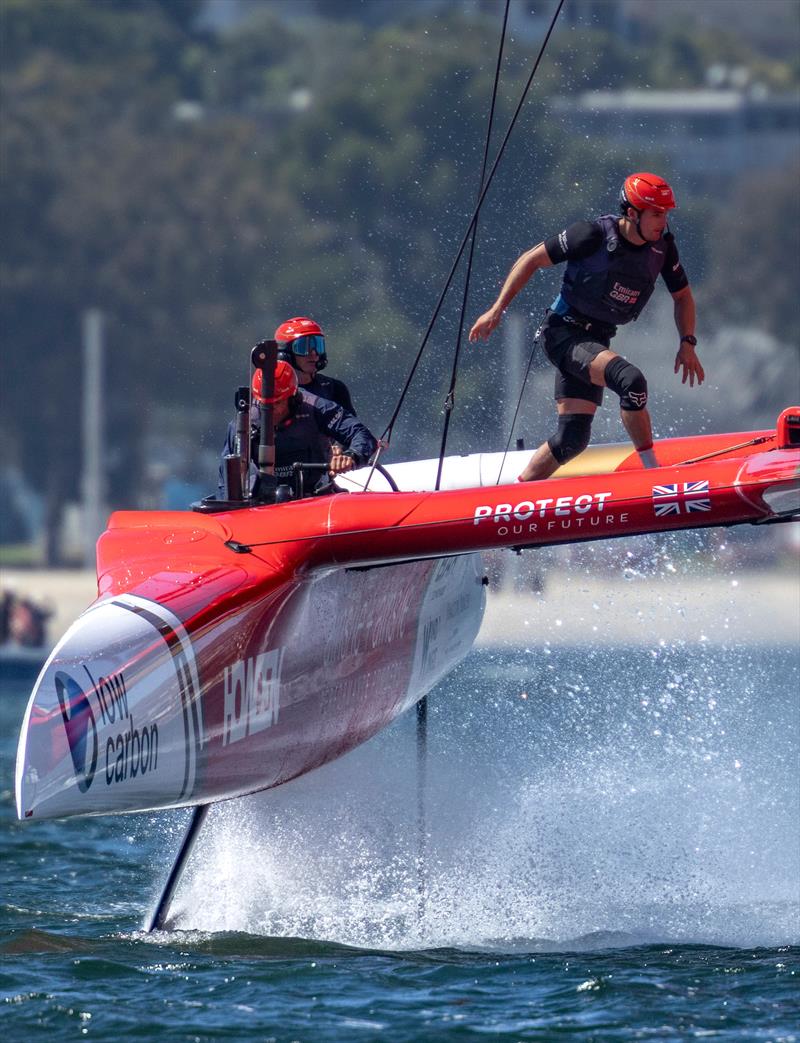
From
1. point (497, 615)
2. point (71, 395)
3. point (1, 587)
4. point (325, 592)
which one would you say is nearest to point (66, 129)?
point (71, 395)

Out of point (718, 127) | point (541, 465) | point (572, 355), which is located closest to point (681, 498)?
point (572, 355)

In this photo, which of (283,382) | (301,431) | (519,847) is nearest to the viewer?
(283,382)

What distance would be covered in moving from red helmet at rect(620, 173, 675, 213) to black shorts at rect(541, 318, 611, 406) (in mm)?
501

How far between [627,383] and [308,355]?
1.31 m

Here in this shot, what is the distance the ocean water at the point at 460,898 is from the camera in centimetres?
511

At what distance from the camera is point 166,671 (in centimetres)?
542

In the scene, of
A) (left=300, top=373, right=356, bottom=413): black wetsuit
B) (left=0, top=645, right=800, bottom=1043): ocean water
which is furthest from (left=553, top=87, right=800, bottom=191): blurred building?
(left=300, top=373, right=356, bottom=413): black wetsuit

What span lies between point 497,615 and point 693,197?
45.4 ft

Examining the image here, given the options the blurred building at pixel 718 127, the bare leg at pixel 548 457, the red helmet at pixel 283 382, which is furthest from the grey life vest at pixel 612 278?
the blurred building at pixel 718 127

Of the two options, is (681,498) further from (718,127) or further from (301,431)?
(718,127)

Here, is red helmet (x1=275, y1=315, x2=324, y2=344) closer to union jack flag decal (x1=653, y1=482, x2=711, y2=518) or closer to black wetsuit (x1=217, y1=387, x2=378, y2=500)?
black wetsuit (x1=217, y1=387, x2=378, y2=500)

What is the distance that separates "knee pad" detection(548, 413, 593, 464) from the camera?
6.47 m

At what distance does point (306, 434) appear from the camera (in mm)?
6629

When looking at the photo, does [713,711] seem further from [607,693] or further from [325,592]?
[325,592]
